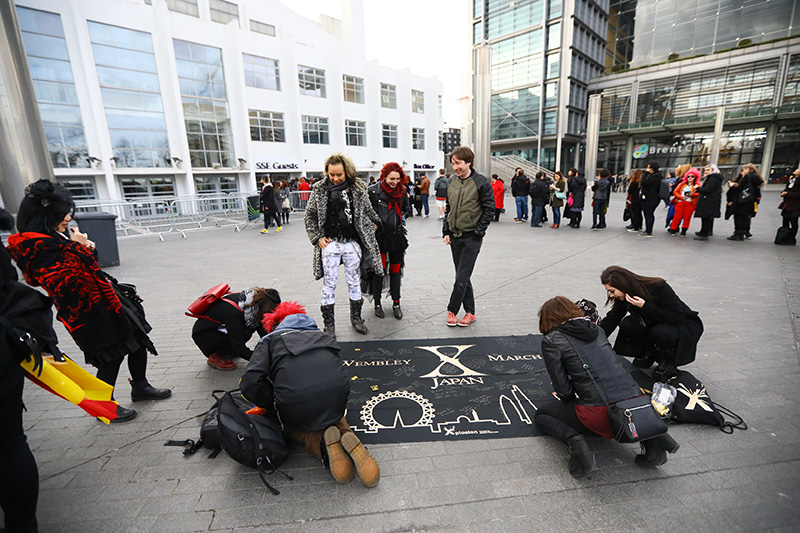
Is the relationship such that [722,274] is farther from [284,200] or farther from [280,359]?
[284,200]

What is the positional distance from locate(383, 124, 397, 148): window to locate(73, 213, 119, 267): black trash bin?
30.6 metres

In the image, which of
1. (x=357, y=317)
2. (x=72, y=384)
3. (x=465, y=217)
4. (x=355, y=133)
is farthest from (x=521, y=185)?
(x=355, y=133)

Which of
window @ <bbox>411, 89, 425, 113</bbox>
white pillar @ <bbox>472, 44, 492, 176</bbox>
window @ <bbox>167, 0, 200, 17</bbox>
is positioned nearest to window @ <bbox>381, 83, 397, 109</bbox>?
window @ <bbox>411, 89, 425, 113</bbox>

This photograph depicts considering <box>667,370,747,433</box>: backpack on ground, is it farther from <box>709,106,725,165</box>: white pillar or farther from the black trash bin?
<box>709,106,725,165</box>: white pillar

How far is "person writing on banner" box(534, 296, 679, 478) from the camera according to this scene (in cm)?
236

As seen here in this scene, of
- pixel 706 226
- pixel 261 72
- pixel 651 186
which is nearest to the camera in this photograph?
pixel 706 226

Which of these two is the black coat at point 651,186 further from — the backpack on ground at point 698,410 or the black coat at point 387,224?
the backpack on ground at point 698,410

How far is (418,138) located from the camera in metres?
40.1

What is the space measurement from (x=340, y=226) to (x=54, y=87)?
26.7 metres

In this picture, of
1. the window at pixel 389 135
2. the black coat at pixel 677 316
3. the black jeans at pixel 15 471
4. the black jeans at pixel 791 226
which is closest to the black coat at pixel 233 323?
the black jeans at pixel 15 471

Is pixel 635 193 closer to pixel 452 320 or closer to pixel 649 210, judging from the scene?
pixel 649 210

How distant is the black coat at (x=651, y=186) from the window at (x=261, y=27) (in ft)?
107

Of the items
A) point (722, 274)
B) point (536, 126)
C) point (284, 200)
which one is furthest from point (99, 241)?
point (536, 126)

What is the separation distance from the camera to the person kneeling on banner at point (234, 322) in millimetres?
3596
